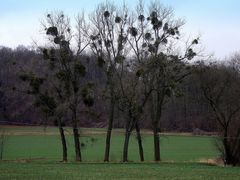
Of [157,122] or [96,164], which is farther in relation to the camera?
[157,122]

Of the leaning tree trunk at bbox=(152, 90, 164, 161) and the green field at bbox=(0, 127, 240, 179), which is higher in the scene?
the leaning tree trunk at bbox=(152, 90, 164, 161)

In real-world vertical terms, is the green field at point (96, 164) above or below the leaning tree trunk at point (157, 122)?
below

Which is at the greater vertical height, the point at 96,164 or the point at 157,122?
the point at 157,122

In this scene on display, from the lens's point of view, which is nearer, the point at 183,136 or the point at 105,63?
the point at 105,63

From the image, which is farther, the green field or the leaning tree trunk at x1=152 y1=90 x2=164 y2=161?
the leaning tree trunk at x1=152 y1=90 x2=164 y2=161

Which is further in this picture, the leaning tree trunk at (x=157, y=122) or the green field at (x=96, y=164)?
the leaning tree trunk at (x=157, y=122)

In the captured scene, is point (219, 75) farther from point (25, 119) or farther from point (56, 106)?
point (25, 119)

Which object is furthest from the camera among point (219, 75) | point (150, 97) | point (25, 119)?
point (25, 119)

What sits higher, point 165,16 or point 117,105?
point 165,16

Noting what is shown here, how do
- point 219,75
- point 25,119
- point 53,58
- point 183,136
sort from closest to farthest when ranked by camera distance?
point 53,58, point 219,75, point 183,136, point 25,119

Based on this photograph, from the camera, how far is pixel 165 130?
8012 cm

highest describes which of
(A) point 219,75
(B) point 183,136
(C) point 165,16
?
(C) point 165,16

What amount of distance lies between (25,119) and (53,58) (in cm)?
5608

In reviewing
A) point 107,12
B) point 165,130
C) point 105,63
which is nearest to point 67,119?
point 105,63
